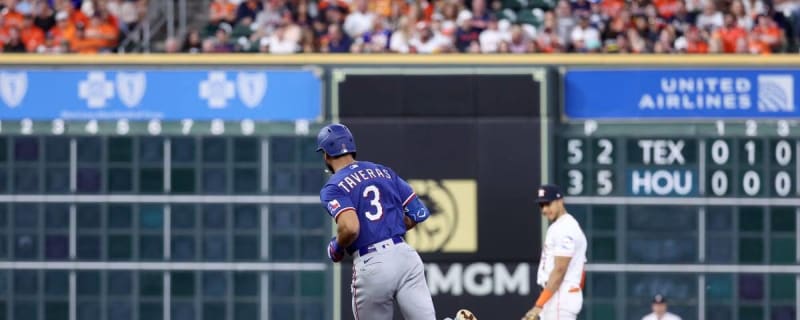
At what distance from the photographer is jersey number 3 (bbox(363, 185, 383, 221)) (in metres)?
10.4

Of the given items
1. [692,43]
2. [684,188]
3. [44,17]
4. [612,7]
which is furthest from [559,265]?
[44,17]

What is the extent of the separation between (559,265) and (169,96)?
4.62m

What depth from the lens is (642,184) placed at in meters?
16.0

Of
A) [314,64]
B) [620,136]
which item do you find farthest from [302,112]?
[620,136]

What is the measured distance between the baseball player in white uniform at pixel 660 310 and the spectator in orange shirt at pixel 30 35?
251 inches

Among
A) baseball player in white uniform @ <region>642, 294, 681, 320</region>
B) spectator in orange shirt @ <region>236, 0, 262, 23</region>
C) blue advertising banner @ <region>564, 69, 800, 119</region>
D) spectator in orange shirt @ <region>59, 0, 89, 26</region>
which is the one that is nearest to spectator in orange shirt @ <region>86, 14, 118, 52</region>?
spectator in orange shirt @ <region>59, 0, 89, 26</region>

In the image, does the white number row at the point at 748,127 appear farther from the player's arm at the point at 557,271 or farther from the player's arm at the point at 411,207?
the player's arm at the point at 411,207

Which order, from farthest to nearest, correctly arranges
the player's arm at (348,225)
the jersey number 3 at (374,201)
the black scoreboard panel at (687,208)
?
Result: the black scoreboard panel at (687,208)
the jersey number 3 at (374,201)
the player's arm at (348,225)

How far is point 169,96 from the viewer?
53.0 ft

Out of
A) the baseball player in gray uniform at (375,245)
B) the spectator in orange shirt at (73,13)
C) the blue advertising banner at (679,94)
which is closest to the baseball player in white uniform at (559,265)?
the baseball player in gray uniform at (375,245)

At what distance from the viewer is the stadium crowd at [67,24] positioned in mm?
17844

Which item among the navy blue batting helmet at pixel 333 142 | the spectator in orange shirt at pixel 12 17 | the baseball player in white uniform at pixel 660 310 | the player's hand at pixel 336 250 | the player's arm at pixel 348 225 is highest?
the spectator in orange shirt at pixel 12 17

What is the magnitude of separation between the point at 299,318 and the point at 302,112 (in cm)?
176

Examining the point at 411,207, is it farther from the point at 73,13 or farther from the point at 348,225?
the point at 73,13
